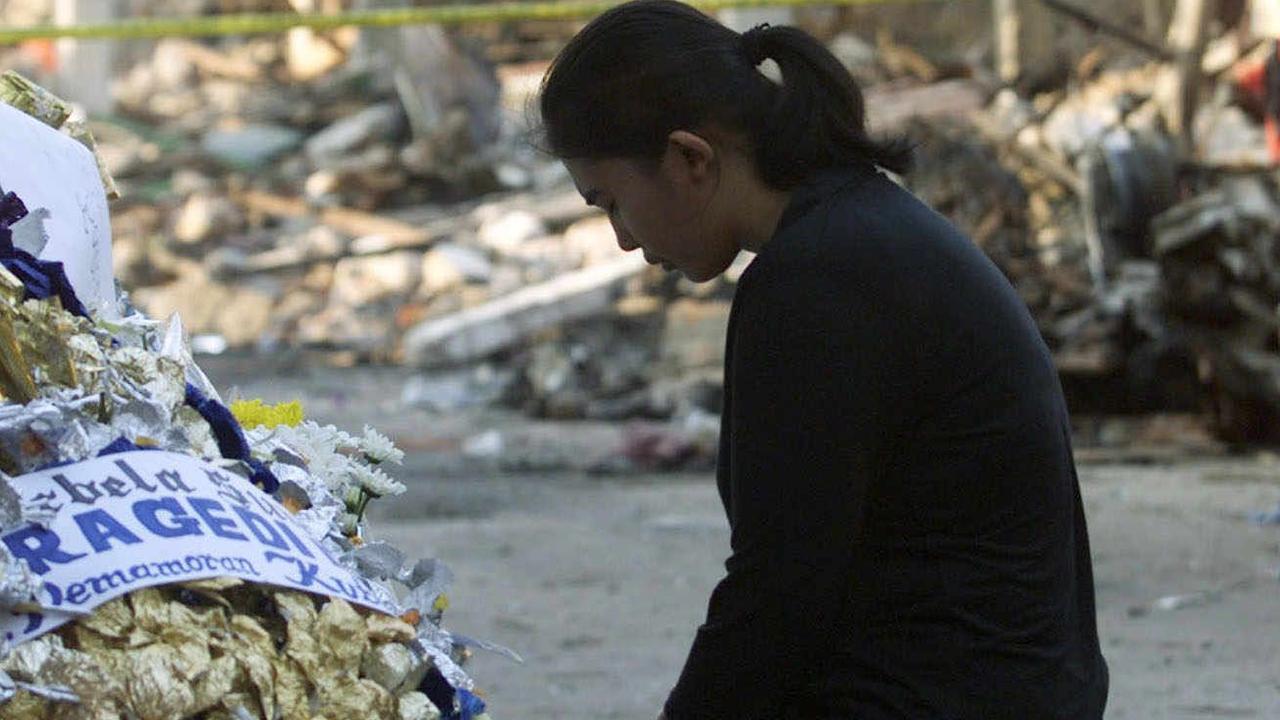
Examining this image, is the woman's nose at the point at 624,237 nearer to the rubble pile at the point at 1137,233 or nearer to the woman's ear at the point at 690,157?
the woman's ear at the point at 690,157

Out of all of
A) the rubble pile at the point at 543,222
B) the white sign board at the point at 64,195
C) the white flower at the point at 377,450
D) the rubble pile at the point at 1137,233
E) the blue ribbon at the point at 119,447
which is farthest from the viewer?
the rubble pile at the point at 543,222

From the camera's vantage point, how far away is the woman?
198cm

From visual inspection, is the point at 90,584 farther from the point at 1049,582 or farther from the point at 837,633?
the point at 1049,582

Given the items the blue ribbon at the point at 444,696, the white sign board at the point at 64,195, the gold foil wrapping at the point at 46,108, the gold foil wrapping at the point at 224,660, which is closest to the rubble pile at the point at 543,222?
the gold foil wrapping at the point at 46,108

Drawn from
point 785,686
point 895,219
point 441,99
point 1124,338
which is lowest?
point 785,686

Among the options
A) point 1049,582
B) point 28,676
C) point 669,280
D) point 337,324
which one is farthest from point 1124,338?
point 28,676

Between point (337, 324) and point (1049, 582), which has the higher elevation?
point (337, 324)

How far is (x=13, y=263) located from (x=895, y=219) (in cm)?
81

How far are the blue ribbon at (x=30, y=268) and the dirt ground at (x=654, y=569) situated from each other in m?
2.68

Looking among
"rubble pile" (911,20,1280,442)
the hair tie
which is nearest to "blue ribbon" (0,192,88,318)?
the hair tie

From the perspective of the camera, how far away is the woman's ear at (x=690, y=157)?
204cm

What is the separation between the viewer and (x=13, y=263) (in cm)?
198

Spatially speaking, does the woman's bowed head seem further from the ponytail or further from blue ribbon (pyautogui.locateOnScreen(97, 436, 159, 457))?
blue ribbon (pyautogui.locateOnScreen(97, 436, 159, 457))

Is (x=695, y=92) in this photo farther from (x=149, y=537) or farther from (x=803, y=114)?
(x=149, y=537)
